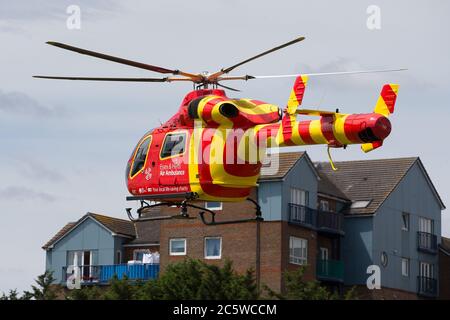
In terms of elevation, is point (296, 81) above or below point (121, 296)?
above

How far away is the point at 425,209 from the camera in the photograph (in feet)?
300

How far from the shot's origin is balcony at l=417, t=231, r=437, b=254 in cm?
9037

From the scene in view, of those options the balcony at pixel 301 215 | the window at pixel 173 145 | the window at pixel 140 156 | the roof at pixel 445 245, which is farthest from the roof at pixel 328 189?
the window at pixel 173 145

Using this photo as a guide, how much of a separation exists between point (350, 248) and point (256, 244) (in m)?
9.07

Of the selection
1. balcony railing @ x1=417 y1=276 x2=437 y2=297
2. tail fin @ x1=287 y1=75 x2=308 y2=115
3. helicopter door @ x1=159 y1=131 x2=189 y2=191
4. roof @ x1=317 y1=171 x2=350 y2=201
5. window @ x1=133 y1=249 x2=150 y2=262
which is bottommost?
balcony railing @ x1=417 y1=276 x2=437 y2=297

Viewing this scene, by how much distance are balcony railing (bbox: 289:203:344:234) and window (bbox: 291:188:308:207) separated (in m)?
0.41

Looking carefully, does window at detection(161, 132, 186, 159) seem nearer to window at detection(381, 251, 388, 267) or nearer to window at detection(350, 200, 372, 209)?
window at detection(350, 200, 372, 209)

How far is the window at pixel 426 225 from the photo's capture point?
91.1m

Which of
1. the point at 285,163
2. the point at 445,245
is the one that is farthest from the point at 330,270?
the point at 445,245

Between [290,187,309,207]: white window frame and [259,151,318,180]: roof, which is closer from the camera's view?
[259,151,318,180]: roof

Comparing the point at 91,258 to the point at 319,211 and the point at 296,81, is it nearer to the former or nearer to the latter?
the point at 319,211

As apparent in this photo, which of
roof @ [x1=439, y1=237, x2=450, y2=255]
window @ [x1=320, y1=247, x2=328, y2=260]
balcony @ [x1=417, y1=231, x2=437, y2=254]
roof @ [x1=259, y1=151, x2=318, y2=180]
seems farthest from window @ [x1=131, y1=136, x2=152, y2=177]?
roof @ [x1=439, y1=237, x2=450, y2=255]

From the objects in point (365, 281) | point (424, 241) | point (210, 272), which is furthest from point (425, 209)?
point (210, 272)

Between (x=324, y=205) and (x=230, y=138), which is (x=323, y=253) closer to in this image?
(x=324, y=205)
